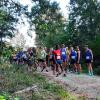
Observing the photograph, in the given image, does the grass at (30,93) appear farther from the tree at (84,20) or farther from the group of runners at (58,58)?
the tree at (84,20)

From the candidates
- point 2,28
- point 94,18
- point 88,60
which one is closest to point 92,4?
point 94,18

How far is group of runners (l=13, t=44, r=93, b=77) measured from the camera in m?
23.3

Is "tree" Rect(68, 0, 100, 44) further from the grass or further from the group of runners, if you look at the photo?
the grass

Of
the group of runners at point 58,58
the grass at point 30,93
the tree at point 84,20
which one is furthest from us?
the tree at point 84,20

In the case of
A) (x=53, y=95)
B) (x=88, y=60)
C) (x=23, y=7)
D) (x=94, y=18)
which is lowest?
(x=53, y=95)

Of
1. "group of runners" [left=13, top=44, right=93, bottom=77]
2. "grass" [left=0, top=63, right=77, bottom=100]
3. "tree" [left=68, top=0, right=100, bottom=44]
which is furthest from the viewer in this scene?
"tree" [left=68, top=0, right=100, bottom=44]

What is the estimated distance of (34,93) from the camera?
42.3 feet

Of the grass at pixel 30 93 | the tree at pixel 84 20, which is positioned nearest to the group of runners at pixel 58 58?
the grass at pixel 30 93

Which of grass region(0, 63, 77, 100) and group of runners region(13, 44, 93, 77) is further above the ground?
group of runners region(13, 44, 93, 77)

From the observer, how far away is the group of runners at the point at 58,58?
2327 centimetres

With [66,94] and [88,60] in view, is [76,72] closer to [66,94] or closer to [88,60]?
[88,60]

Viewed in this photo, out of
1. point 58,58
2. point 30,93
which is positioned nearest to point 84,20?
point 58,58

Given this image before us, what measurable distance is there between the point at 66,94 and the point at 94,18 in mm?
39917

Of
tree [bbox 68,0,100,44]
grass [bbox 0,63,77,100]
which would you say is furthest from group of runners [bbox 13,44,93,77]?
tree [bbox 68,0,100,44]
